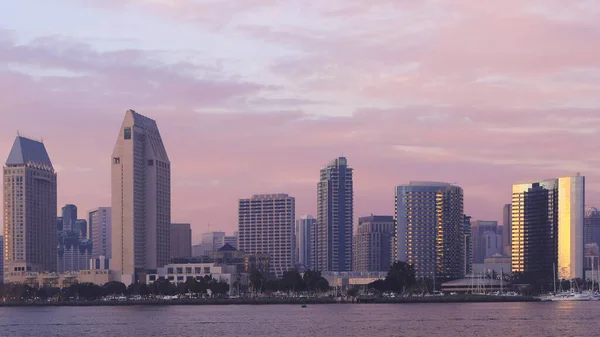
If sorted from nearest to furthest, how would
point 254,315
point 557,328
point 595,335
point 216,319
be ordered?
1. point 595,335
2. point 557,328
3. point 216,319
4. point 254,315

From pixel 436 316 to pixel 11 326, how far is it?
2512 inches

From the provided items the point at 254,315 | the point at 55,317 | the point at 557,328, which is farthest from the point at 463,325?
the point at 55,317

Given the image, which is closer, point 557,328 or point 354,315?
point 557,328

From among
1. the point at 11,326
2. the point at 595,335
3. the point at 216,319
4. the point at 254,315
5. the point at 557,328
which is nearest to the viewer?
the point at 595,335

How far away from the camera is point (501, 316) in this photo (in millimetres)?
171250

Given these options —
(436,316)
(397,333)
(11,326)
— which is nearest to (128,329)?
(11,326)

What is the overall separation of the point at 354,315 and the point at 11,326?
54012 millimetres

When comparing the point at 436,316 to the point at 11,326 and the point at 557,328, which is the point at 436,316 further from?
the point at 11,326

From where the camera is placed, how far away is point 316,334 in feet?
426

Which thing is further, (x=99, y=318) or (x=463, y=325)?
(x=99, y=318)

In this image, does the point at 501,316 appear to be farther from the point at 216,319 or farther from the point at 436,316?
the point at 216,319

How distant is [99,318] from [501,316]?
6493cm

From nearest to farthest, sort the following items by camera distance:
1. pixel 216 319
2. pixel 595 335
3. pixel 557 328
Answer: pixel 595 335
pixel 557 328
pixel 216 319

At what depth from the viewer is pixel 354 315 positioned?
180m
